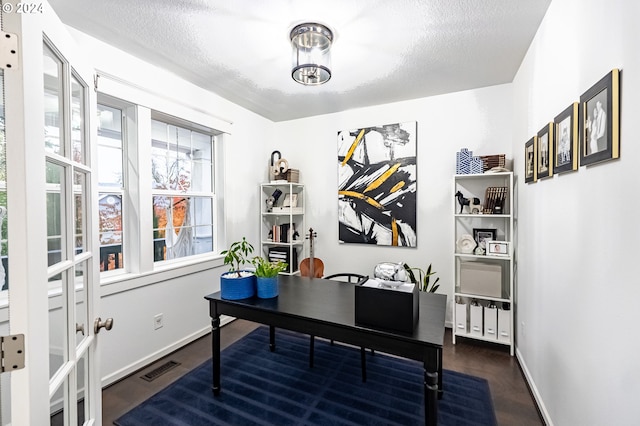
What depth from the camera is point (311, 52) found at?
6.93 ft

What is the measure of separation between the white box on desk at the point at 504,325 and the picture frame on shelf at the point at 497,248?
1.70 ft

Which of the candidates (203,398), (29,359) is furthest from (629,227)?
(203,398)

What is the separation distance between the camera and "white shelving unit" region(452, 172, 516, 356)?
2.67 metres

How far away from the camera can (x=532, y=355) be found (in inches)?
83.2

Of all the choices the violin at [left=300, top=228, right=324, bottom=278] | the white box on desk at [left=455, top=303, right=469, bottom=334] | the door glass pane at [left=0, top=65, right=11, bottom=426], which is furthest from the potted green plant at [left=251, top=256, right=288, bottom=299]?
the white box on desk at [left=455, top=303, right=469, bottom=334]

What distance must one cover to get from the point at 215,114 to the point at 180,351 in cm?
241

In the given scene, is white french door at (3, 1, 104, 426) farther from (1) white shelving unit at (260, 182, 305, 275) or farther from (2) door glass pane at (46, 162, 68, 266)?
(1) white shelving unit at (260, 182, 305, 275)

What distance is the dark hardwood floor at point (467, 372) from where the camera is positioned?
6.31 feet

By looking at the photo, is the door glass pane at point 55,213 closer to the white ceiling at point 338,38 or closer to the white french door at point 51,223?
A: the white french door at point 51,223

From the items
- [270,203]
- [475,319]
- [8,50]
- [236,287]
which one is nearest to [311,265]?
[270,203]

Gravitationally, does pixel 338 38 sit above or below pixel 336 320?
above

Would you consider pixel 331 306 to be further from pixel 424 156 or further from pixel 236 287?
pixel 424 156

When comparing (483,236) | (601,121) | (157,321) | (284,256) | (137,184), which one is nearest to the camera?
(601,121)

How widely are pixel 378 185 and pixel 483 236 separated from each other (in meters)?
1.23
